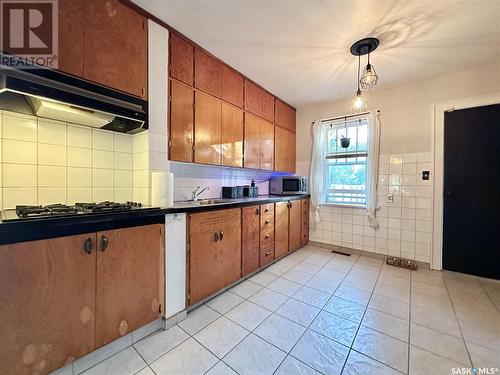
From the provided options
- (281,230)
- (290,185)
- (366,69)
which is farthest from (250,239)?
(366,69)

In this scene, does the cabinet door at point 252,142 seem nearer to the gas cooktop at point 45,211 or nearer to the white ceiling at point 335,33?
the white ceiling at point 335,33

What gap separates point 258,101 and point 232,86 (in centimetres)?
58

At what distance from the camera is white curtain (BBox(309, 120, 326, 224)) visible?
3561 millimetres

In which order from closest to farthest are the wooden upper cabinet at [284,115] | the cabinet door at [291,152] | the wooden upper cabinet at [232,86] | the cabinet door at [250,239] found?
1. the cabinet door at [250,239]
2. the wooden upper cabinet at [232,86]
3. the wooden upper cabinet at [284,115]
4. the cabinet door at [291,152]

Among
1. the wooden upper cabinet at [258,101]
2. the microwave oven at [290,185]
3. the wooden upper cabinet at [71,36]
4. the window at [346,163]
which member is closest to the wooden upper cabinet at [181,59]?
the wooden upper cabinet at [71,36]

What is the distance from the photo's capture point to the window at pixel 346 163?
3.30 metres

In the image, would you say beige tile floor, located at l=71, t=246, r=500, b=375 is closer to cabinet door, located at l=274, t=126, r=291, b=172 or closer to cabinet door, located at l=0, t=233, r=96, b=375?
cabinet door, located at l=0, t=233, r=96, b=375

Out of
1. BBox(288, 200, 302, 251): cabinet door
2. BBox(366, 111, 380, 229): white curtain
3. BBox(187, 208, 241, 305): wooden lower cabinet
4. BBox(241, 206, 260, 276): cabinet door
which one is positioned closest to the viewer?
BBox(187, 208, 241, 305): wooden lower cabinet

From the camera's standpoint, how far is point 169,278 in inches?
65.4

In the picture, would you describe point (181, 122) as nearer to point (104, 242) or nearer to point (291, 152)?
point (104, 242)

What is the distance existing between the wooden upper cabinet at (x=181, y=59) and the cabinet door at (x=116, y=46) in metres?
0.26

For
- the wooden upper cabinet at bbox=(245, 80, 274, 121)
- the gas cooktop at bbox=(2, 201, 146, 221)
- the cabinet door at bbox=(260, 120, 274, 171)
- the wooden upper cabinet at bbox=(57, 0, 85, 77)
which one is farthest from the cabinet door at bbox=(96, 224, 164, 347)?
the wooden upper cabinet at bbox=(245, 80, 274, 121)

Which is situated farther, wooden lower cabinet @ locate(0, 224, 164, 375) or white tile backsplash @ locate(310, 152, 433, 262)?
white tile backsplash @ locate(310, 152, 433, 262)

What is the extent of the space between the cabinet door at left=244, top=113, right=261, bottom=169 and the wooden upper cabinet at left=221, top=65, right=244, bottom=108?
259 mm
